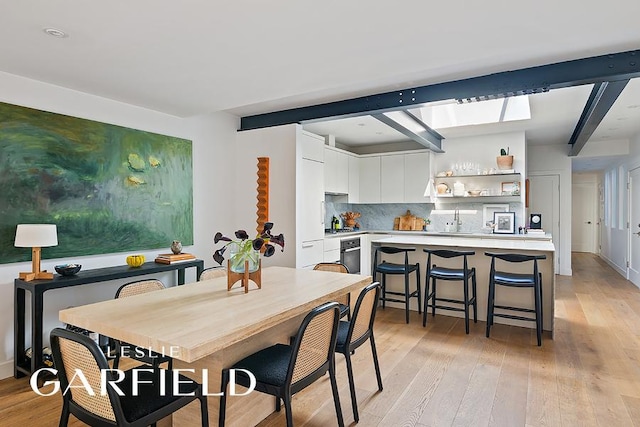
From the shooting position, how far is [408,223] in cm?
702

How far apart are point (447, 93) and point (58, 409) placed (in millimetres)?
3811

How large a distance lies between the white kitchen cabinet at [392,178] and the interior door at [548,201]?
281 centimetres

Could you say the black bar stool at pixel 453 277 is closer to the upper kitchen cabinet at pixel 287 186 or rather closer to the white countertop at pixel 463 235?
the upper kitchen cabinet at pixel 287 186

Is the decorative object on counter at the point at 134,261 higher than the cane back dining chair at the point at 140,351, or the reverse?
the decorative object on counter at the point at 134,261

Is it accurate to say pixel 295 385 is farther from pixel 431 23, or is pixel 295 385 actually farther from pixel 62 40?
pixel 62 40

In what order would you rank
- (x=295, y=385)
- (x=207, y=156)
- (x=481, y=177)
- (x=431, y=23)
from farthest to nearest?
(x=481, y=177), (x=207, y=156), (x=431, y=23), (x=295, y=385)

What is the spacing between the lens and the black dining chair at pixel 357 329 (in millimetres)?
2344

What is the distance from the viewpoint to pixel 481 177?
6.58 metres

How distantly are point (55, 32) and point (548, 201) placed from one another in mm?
7960

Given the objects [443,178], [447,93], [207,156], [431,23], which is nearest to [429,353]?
[447,93]

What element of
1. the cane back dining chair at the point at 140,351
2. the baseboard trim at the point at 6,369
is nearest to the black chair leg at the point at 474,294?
the cane back dining chair at the point at 140,351

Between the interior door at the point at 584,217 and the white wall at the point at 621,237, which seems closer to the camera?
the white wall at the point at 621,237

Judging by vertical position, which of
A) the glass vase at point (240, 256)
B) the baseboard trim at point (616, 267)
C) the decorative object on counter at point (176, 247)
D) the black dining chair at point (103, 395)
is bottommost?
the baseboard trim at point (616, 267)

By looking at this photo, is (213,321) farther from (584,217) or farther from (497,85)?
(584,217)
